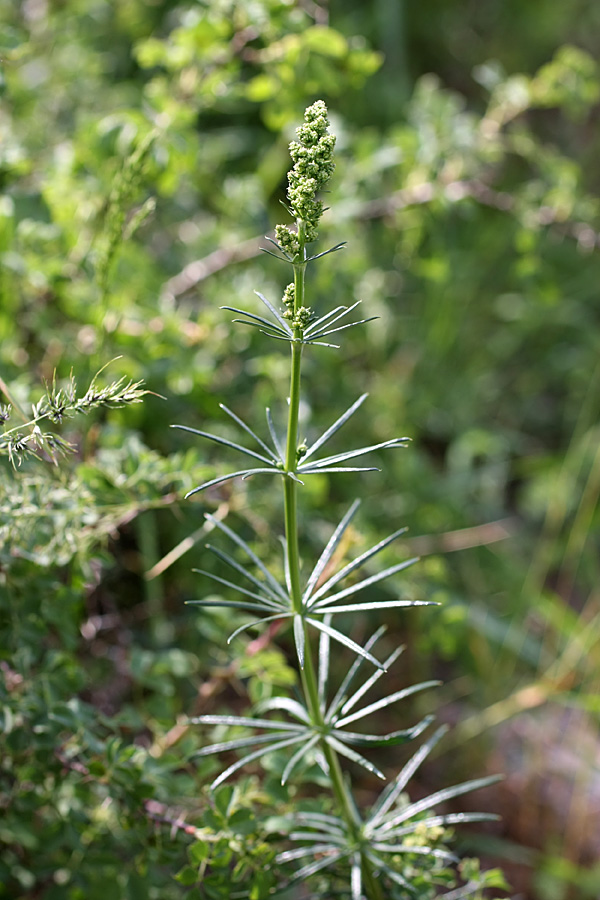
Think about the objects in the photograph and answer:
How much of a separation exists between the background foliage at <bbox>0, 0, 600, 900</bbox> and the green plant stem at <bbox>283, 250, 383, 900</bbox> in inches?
3.6

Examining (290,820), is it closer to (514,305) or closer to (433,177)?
(433,177)

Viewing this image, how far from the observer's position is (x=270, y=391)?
51.4 inches

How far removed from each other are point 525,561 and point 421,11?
1.93 meters

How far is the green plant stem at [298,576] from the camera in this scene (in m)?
0.60

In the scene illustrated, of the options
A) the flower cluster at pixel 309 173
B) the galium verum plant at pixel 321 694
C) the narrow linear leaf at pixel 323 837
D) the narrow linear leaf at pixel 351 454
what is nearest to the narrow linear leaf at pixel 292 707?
the galium verum plant at pixel 321 694

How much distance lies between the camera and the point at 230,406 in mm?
1418

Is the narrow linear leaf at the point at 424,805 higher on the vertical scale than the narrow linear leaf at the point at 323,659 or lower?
lower

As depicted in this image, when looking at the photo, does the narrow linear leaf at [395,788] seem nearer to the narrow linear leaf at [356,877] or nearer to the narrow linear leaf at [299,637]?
the narrow linear leaf at [356,877]

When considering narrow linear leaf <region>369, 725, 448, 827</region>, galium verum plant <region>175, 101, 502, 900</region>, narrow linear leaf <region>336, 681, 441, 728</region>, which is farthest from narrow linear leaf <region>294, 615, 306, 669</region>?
narrow linear leaf <region>369, 725, 448, 827</region>

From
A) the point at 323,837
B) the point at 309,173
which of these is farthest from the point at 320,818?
the point at 309,173

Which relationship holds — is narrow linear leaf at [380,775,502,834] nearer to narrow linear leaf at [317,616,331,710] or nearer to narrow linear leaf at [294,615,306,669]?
narrow linear leaf at [317,616,331,710]

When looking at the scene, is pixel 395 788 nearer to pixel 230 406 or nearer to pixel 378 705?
→ pixel 378 705

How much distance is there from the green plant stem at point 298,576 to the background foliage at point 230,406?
0.09m

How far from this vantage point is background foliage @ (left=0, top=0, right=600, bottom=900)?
860mm
